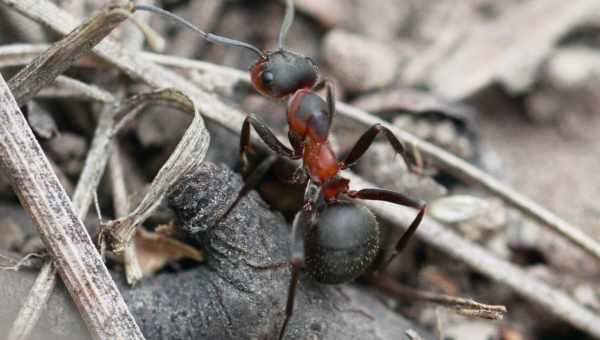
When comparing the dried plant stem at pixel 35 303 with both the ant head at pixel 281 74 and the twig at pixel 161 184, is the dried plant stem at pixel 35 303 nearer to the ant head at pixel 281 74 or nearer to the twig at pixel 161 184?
the twig at pixel 161 184

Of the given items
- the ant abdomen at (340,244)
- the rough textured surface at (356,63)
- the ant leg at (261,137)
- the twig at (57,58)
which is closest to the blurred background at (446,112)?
the rough textured surface at (356,63)

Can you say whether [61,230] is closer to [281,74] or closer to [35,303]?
[35,303]

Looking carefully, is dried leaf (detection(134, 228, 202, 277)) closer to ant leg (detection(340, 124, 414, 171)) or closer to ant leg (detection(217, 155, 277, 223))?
ant leg (detection(217, 155, 277, 223))

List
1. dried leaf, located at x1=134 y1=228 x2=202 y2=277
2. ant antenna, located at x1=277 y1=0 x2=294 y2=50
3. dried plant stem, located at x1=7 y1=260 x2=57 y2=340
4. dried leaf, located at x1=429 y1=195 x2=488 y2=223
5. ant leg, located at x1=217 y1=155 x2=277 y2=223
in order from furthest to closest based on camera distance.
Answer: ant antenna, located at x1=277 y1=0 x2=294 y2=50, dried leaf, located at x1=429 y1=195 x2=488 y2=223, dried leaf, located at x1=134 y1=228 x2=202 y2=277, ant leg, located at x1=217 y1=155 x2=277 y2=223, dried plant stem, located at x1=7 y1=260 x2=57 y2=340

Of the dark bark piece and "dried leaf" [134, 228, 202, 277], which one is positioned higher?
the dark bark piece

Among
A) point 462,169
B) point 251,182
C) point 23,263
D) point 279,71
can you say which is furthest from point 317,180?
point 23,263

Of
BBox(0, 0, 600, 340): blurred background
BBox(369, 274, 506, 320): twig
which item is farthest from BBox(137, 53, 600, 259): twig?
BBox(369, 274, 506, 320): twig
